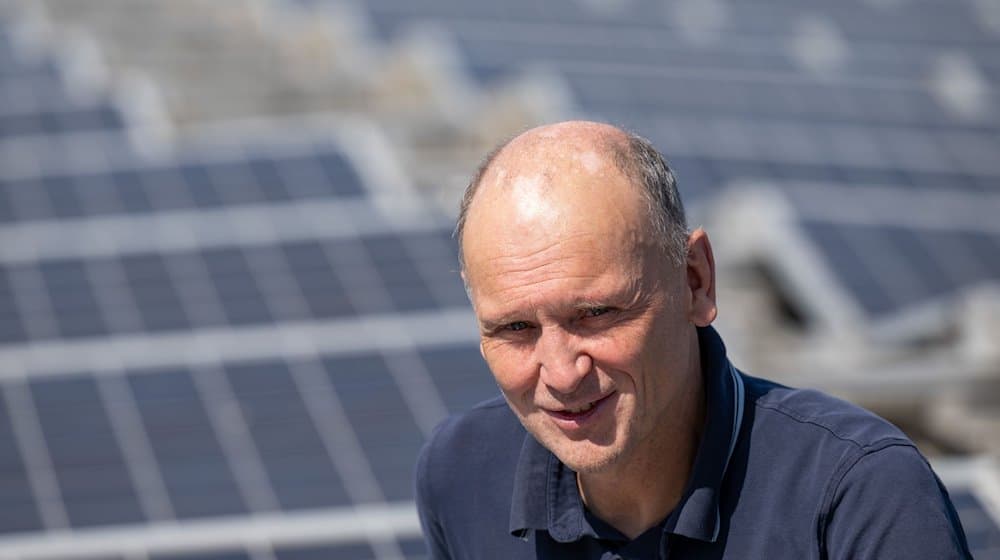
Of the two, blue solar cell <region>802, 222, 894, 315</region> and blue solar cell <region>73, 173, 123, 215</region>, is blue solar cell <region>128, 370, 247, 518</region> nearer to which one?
blue solar cell <region>73, 173, 123, 215</region>

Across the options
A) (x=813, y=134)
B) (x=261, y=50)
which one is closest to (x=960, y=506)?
(x=813, y=134)

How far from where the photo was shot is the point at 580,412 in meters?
2.38

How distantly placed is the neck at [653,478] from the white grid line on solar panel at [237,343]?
6.92 meters

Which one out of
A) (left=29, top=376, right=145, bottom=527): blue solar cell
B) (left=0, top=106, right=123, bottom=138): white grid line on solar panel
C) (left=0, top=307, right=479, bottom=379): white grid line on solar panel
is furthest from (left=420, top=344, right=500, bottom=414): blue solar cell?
(left=0, top=106, right=123, bottom=138): white grid line on solar panel

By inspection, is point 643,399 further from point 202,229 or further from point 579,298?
point 202,229

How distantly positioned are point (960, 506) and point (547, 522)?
13.5 ft

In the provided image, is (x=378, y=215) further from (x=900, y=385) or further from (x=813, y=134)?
(x=813, y=134)

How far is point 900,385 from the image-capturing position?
10266 millimetres

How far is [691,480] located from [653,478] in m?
0.10

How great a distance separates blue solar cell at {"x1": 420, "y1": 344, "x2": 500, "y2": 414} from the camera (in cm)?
887

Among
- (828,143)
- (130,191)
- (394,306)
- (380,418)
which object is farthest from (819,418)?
Result: (828,143)

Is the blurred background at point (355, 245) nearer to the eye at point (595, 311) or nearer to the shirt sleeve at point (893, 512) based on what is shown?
the shirt sleeve at point (893, 512)

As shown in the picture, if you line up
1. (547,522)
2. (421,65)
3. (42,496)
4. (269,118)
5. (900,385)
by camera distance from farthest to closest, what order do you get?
(421,65), (269,118), (900,385), (42,496), (547,522)

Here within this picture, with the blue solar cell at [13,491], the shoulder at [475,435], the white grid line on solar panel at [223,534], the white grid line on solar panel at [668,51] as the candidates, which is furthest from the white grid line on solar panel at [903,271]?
the shoulder at [475,435]
